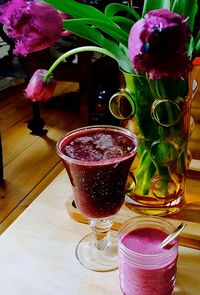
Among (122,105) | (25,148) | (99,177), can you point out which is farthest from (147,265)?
(25,148)

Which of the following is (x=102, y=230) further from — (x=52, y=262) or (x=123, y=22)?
(x=123, y=22)

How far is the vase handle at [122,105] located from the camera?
2.09 feet

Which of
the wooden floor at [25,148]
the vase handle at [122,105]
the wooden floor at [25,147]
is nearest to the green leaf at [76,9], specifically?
the vase handle at [122,105]

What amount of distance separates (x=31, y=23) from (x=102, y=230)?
12.8 inches

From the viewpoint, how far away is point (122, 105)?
0.67 metres

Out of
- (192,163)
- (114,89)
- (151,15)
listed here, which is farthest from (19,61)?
(151,15)

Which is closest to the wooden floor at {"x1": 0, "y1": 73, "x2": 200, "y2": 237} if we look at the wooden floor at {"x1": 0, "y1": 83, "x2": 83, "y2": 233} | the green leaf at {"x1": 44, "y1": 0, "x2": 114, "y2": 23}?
the wooden floor at {"x1": 0, "y1": 83, "x2": 83, "y2": 233}

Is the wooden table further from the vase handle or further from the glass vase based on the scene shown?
the vase handle

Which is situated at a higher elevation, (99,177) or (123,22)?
(123,22)

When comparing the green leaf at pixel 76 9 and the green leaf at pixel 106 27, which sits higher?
the green leaf at pixel 76 9

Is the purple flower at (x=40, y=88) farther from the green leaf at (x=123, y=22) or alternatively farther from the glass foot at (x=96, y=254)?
the glass foot at (x=96, y=254)

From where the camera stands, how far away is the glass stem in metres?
0.64

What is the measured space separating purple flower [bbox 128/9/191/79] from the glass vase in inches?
4.2

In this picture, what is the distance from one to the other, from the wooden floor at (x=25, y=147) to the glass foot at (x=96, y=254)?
0.52 metres
